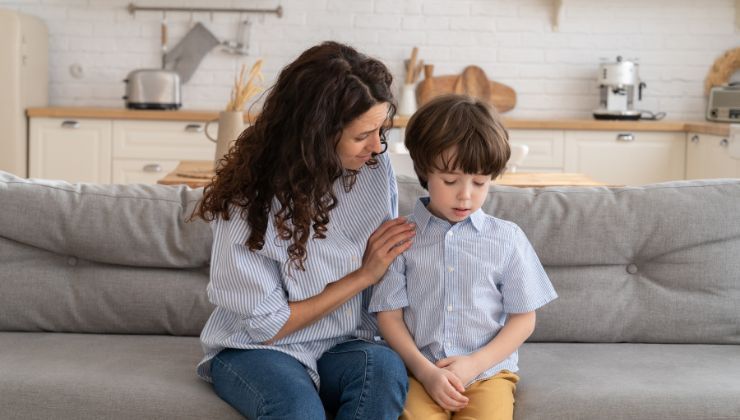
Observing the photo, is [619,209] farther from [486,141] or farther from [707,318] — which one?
[486,141]

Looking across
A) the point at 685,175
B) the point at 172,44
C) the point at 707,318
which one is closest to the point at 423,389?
the point at 707,318

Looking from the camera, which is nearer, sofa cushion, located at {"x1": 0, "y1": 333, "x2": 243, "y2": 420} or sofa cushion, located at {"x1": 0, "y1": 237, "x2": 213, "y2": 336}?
sofa cushion, located at {"x1": 0, "y1": 333, "x2": 243, "y2": 420}

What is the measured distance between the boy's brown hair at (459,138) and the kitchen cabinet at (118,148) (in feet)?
11.1

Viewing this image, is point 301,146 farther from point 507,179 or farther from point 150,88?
point 150,88

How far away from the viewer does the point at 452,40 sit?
5594 millimetres

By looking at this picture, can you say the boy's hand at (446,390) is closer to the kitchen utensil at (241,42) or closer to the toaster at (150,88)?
the toaster at (150,88)

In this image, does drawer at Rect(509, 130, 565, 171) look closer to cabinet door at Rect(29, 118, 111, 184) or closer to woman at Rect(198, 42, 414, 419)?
cabinet door at Rect(29, 118, 111, 184)

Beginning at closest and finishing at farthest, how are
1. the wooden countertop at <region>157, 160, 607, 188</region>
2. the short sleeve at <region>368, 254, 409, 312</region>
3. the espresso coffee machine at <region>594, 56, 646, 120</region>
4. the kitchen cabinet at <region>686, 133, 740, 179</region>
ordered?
1. the short sleeve at <region>368, 254, 409, 312</region>
2. the wooden countertop at <region>157, 160, 607, 188</region>
3. the kitchen cabinet at <region>686, 133, 740, 179</region>
4. the espresso coffee machine at <region>594, 56, 646, 120</region>

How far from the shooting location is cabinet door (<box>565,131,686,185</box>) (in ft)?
16.9

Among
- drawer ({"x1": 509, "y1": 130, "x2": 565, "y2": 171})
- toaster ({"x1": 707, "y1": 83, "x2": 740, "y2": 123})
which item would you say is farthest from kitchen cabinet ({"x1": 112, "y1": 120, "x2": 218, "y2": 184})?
toaster ({"x1": 707, "y1": 83, "x2": 740, "y2": 123})

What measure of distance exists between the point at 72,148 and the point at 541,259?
3.57 metres

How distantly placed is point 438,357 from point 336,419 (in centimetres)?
26

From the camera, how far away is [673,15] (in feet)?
18.3

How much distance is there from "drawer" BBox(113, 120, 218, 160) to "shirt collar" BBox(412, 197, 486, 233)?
3299 millimetres
